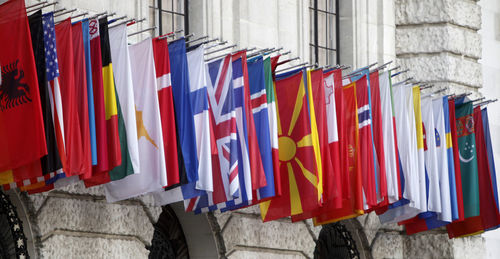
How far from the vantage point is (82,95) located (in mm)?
20531

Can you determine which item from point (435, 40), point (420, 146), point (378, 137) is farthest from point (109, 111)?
point (435, 40)

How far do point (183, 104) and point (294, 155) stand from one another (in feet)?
8.81

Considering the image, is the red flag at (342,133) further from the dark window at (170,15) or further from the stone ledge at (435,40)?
the stone ledge at (435,40)

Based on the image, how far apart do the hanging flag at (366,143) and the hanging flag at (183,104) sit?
164 inches

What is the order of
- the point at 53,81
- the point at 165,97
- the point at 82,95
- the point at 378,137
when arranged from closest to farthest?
the point at 53,81 < the point at 82,95 < the point at 165,97 < the point at 378,137

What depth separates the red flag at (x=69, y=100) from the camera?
20078mm

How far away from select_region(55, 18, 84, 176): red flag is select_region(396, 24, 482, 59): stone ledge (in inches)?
398

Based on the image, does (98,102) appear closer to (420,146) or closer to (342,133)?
(342,133)

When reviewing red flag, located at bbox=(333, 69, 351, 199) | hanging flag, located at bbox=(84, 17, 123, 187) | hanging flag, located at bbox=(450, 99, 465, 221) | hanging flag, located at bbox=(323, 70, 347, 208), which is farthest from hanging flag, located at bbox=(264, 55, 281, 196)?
hanging flag, located at bbox=(450, 99, 465, 221)

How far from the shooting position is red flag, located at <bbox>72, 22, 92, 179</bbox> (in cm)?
2020

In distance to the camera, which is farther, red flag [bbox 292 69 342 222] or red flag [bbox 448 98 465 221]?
red flag [bbox 448 98 465 221]

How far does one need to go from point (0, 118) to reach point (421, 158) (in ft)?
29.8

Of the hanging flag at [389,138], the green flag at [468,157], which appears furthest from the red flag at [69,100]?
the green flag at [468,157]

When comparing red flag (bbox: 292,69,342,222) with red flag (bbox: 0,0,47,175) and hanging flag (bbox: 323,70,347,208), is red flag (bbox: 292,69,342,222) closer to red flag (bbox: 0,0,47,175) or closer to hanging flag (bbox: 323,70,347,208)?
hanging flag (bbox: 323,70,347,208)
